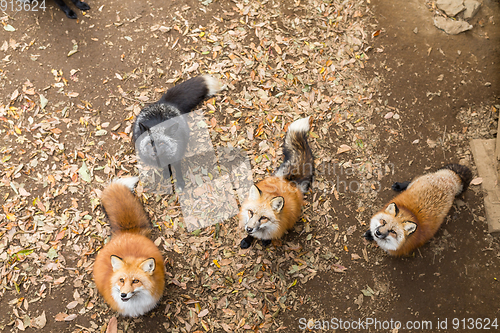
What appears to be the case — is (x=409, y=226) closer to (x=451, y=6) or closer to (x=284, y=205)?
(x=284, y=205)

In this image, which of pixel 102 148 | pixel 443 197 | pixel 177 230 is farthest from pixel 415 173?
pixel 102 148

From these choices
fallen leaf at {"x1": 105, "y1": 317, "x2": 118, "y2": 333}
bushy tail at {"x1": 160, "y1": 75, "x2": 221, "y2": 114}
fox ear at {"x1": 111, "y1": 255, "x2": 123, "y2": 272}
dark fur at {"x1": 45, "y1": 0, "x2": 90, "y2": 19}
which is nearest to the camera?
fox ear at {"x1": 111, "y1": 255, "x2": 123, "y2": 272}

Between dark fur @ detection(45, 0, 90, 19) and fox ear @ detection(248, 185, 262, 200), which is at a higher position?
dark fur @ detection(45, 0, 90, 19)

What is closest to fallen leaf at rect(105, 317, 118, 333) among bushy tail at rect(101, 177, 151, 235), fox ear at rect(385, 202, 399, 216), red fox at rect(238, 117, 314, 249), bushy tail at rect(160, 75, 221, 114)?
bushy tail at rect(101, 177, 151, 235)

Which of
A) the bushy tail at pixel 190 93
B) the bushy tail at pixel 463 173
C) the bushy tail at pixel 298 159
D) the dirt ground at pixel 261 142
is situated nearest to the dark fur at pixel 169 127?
the bushy tail at pixel 190 93

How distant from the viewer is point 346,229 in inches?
202

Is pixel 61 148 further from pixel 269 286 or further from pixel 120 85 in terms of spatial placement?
pixel 269 286

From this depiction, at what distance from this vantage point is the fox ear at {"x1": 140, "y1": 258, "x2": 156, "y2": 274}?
346 cm

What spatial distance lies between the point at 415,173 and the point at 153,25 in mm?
6547

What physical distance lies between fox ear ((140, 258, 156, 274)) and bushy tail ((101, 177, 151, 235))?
980 millimetres

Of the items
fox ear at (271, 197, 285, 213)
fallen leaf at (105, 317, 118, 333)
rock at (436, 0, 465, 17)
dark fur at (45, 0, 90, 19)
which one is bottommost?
fallen leaf at (105, 317, 118, 333)

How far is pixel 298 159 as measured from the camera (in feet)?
15.6

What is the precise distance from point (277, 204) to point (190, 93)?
2.96 m

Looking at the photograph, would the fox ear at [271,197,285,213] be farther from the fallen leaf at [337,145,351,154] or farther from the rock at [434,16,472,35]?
the rock at [434,16,472,35]
